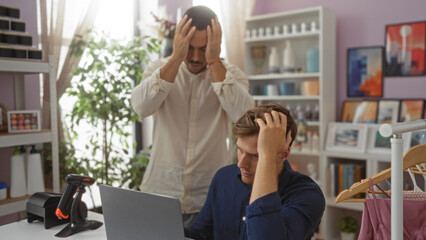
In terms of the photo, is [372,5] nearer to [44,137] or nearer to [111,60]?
[111,60]

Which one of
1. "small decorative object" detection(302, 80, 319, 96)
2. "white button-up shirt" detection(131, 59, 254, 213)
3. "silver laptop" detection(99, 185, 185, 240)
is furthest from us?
"small decorative object" detection(302, 80, 319, 96)

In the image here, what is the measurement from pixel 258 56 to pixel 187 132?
7.20 feet

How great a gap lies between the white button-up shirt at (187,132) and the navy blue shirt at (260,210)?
0.24m

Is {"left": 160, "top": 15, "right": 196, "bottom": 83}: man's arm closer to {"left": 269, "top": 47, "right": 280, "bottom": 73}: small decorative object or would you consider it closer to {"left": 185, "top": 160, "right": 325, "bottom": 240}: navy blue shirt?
{"left": 185, "top": 160, "right": 325, "bottom": 240}: navy blue shirt

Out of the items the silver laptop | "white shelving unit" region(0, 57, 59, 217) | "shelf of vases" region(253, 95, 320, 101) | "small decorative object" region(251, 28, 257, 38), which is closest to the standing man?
the silver laptop

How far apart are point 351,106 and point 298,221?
2587mm

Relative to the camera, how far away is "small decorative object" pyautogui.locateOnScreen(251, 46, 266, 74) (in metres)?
3.86

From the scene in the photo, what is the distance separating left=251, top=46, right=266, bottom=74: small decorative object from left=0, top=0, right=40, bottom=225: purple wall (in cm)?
192

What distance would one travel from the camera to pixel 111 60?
2801mm

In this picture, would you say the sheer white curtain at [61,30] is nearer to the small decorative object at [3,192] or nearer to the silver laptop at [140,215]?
the small decorative object at [3,192]

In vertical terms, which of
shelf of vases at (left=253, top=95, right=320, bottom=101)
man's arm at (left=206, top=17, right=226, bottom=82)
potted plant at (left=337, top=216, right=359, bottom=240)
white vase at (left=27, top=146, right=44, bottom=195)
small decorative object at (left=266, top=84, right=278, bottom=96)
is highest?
man's arm at (left=206, top=17, right=226, bottom=82)

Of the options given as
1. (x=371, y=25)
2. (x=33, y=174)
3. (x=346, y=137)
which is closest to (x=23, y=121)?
(x=33, y=174)

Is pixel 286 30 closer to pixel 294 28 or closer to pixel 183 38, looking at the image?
pixel 294 28

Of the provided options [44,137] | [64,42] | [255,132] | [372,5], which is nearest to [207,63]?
[255,132]
